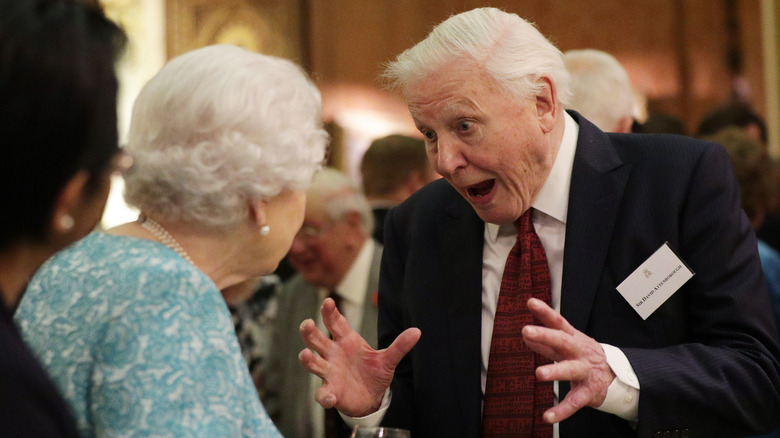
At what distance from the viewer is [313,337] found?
2.07 metres

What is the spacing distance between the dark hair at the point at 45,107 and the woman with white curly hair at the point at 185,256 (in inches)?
11.4

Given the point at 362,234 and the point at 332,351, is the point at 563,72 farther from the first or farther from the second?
the point at 362,234

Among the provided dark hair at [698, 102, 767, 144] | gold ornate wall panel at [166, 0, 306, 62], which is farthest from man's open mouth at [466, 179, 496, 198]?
Answer: gold ornate wall panel at [166, 0, 306, 62]

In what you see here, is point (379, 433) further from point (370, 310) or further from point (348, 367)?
point (370, 310)

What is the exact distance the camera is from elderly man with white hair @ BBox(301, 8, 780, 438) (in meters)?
2.02

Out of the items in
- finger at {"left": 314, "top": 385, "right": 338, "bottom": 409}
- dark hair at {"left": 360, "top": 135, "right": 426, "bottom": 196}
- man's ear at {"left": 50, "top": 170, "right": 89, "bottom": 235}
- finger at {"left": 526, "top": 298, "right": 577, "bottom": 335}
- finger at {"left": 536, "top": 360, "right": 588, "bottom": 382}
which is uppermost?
man's ear at {"left": 50, "top": 170, "right": 89, "bottom": 235}

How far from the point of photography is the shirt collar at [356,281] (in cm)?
414

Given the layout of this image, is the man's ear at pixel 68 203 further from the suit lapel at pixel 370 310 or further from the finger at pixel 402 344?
the suit lapel at pixel 370 310

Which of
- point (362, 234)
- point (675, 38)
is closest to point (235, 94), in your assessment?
point (362, 234)

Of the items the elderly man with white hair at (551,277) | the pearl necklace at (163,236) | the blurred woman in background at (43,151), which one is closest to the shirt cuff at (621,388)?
the elderly man with white hair at (551,277)

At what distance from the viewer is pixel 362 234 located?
4.25 m

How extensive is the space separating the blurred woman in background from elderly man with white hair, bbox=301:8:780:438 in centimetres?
94

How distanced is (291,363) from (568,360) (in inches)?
102

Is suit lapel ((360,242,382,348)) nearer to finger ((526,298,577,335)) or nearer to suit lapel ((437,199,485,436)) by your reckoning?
suit lapel ((437,199,485,436))
